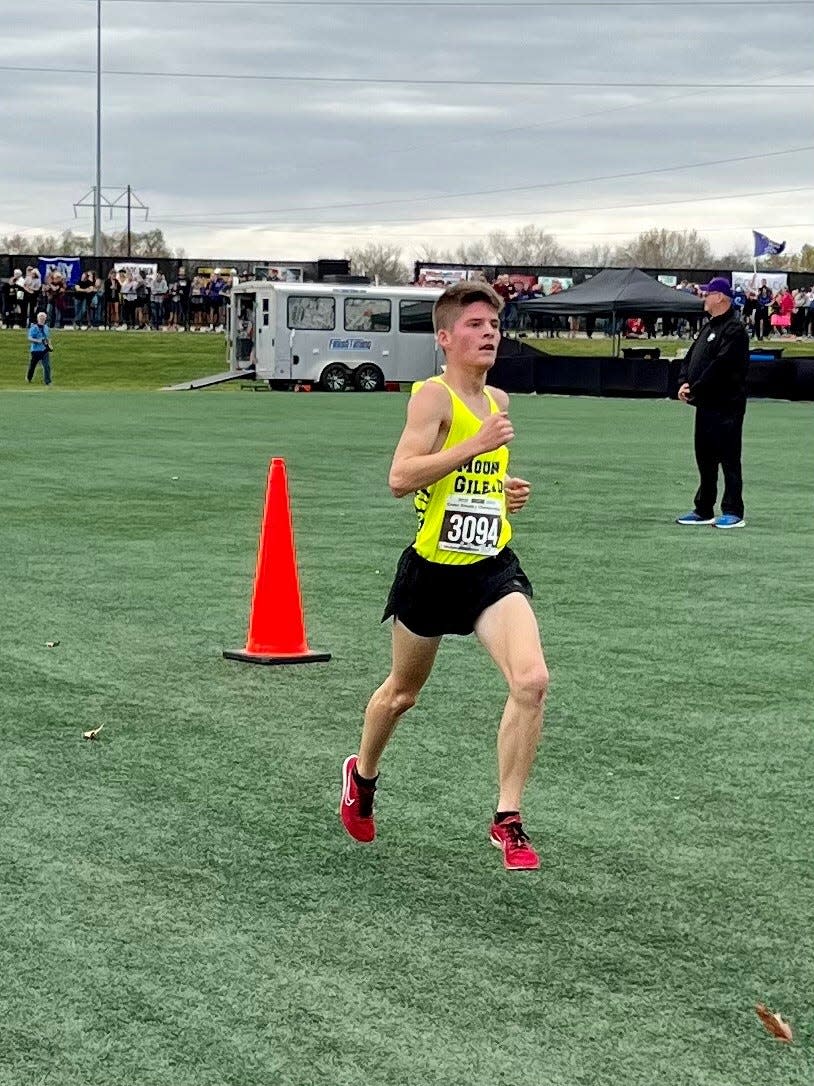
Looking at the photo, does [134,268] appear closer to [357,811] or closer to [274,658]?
[274,658]

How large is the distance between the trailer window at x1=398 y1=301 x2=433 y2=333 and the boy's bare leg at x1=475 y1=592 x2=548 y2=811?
3826 cm

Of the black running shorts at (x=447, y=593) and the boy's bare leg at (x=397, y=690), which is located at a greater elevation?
the black running shorts at (x=447, y=593)

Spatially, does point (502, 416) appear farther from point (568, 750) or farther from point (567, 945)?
point (568, 750)

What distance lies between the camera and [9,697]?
7672 millimetres

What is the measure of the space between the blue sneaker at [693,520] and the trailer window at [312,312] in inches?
1099

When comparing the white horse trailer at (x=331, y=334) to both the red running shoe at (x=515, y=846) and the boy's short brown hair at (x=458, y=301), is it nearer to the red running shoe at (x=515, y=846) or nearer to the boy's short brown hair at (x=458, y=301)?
the boy's short brown hair at (x=458, y=301)

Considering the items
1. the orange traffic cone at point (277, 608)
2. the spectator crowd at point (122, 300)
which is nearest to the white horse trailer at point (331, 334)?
the spectator crowd at point (122, 300)

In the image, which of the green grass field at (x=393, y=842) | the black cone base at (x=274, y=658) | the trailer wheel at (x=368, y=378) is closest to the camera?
the green grass field at (x=393, y=842)

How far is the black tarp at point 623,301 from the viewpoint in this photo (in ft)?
142

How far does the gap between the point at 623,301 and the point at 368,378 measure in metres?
6.28

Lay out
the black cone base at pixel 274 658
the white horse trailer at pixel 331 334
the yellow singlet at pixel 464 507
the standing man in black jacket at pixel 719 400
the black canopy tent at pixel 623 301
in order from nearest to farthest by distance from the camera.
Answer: the yellow singlet at pixel 464 507 → the black cone base at pixel 274 658 → the standing man in black jacket at pixel 719 400 → the white horse trailer at pixel 331 334 → the black canopy tent at pixel 623 301

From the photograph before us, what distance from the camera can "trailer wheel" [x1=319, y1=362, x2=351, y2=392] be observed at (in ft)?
141

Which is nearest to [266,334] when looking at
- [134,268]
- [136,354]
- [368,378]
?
[368,378]

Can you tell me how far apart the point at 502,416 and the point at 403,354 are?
3875 centimetres
